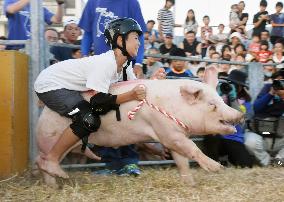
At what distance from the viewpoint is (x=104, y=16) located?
4.67 metres

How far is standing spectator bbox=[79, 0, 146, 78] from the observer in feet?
15.3

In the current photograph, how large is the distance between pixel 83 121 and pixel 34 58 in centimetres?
119

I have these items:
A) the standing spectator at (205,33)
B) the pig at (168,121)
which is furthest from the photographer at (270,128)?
the standing spectator at (205,33)

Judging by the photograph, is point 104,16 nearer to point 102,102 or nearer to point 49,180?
point 102,102

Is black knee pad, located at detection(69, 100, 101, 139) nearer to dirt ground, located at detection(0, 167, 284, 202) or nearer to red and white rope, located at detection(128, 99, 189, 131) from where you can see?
red and white rope, located at detection(128, 99, 189, 131)

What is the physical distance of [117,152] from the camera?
470 centimetres

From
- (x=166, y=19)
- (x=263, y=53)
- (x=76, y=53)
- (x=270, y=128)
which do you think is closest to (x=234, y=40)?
(x=263, y=53)

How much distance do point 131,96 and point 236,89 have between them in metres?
2.10

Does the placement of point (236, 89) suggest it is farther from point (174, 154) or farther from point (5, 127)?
point (5, 127)

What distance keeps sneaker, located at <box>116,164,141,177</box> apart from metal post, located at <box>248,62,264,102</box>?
216cm

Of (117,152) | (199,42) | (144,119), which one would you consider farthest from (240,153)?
(199,42)

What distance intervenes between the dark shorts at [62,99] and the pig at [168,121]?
0.26ft

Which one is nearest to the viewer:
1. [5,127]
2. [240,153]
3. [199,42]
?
[5,127]

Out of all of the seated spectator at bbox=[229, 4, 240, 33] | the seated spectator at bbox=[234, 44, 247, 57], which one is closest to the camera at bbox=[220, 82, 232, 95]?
the seated spectator at bbox=[234, 44, 247, 57]
